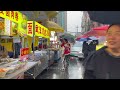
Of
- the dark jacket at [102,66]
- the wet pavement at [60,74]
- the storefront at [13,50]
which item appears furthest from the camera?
the wet pavement at [60,74]

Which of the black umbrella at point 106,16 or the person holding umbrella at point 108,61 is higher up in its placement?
the black umbrella at point 106,16

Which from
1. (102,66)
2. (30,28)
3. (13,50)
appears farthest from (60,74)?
(102,66)

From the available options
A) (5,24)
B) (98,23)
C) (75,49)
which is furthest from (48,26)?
(98,23)

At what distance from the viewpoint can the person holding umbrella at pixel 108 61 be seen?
3490 mm

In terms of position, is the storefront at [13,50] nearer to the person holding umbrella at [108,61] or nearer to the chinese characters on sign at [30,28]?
the chinese characters on sign at [30,28]

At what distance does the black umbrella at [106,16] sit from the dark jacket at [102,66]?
1.34ft

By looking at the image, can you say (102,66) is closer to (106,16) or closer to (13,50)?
(106,16)

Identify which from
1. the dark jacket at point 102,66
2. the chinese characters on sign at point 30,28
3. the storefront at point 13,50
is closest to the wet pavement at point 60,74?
the storefront at point 13,50

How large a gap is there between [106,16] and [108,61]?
1.98ft

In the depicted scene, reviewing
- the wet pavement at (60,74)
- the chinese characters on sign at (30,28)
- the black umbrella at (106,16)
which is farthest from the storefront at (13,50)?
the black umbrella at (106,16)

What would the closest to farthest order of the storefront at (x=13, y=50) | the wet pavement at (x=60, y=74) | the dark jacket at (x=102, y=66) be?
1. the dark jacket at (x=102, y=66)
2. the storefront at (x=13, y=50)
3. the wet pavement at (x=60, y=74)

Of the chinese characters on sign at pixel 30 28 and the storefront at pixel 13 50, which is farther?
the chinese characters on sign at pixel 30 28

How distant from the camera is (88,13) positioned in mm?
3619
